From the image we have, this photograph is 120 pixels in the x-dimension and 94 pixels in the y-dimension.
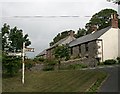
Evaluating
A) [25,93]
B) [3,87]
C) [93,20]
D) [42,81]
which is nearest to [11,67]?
[42,81]

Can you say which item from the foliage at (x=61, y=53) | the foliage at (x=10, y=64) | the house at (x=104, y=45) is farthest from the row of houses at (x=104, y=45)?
the foliage at (x=10, y=64)

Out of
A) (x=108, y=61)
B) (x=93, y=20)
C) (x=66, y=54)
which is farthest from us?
(x=93, y=20)

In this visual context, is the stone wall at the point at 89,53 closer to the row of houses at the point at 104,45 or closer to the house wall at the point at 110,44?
the row of houses at the point at 104,45

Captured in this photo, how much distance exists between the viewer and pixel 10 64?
22.8 metres

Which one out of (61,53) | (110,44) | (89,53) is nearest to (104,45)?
(110,44)

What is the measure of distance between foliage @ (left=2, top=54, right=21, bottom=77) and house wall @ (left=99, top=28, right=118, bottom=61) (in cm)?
2579

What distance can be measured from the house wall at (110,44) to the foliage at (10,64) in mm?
25792

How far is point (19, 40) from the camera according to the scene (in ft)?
192

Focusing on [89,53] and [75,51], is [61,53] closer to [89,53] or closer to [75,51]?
[89,53]

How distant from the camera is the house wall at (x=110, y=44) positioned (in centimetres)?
4731

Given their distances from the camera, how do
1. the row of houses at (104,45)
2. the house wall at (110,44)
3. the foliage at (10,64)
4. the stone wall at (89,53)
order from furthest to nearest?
the house wall at (110,44), the row of houses at (104,45), the stone wall at (89,53), the foliage at (10,64)

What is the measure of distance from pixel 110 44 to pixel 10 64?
28.2 metres

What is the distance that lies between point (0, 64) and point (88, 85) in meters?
8.45

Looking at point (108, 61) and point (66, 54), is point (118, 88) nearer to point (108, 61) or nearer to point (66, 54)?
point (108, 61)
